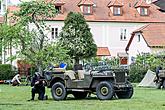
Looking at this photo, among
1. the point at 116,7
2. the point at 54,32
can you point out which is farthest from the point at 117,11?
the point at 54,32

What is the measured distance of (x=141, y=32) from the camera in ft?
208

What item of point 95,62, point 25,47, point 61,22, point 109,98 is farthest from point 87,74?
point 61,22

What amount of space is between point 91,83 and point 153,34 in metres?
40.0

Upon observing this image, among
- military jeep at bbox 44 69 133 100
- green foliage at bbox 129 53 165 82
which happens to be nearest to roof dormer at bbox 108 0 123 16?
green foliage at bbox 129 53 165 82

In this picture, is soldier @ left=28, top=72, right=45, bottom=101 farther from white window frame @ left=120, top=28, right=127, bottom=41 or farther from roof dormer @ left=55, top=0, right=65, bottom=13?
white window frame @ left=120, top=28, right=127, bottom=41

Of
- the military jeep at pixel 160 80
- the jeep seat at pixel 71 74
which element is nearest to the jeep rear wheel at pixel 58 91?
the jeep seat at pixel 71 74

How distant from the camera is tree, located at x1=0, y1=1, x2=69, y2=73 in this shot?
42056 mm

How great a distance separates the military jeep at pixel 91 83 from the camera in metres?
23.7

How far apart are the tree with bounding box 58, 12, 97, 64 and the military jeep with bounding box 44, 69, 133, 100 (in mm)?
33532

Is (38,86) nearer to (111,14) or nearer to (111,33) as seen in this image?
(111,33)

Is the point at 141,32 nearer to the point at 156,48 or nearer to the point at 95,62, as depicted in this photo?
the point at 156,48

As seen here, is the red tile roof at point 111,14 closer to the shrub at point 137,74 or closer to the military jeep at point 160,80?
the shrub at point 137,74

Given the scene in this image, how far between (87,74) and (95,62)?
1300 inches

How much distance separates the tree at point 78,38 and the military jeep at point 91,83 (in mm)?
33532
